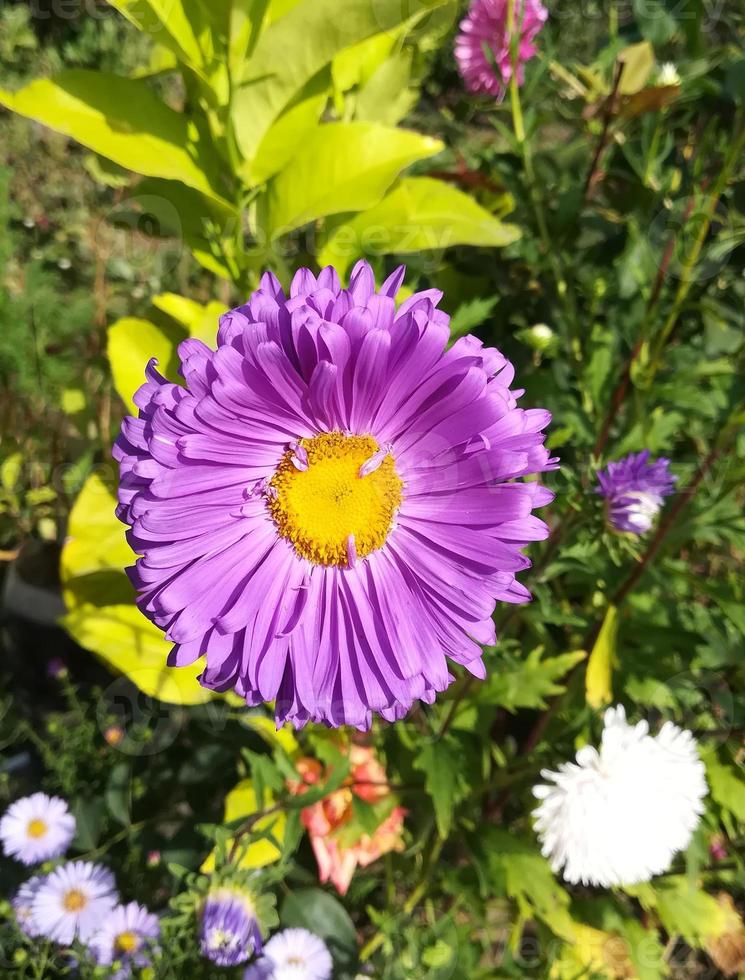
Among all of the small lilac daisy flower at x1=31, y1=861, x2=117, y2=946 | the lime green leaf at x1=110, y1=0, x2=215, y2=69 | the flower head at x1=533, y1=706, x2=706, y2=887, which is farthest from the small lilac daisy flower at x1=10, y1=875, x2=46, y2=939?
the lime green leaf at x1=110, y1=0, x2=215, y2=69

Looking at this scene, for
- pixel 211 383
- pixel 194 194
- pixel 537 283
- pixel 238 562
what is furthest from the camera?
pixel 537 283

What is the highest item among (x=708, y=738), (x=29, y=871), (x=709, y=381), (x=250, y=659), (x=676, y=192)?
(x=676, y=192)

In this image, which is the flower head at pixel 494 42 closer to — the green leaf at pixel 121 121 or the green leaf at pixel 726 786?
the green leaf at pixel 121 121

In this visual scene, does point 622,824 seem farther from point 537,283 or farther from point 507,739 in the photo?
point 537,283

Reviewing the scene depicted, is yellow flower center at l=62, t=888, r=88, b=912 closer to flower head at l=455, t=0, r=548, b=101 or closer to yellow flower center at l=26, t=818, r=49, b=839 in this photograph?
yellow flower center at l=26, t=818, r=49, b=839

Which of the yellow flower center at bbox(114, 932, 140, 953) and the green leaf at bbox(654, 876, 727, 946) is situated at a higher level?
the yellow flower center at bbox(114, 932, 140, 953)

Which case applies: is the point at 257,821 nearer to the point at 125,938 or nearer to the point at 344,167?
the point at 125,938

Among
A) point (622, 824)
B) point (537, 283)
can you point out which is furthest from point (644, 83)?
point (622, 824)
